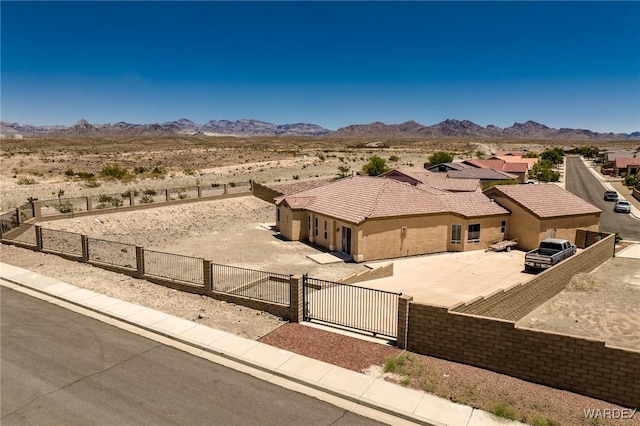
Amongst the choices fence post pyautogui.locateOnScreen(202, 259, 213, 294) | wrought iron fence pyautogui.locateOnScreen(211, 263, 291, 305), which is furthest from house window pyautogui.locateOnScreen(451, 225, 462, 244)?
fence post pyautogui.locateOnScreen(202, 259, 213, 294)

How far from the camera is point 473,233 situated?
32812 millimetres

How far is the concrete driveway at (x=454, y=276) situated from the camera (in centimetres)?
2303

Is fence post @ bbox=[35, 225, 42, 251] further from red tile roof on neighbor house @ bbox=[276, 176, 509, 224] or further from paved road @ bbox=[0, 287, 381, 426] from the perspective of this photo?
red tile roof on neighbor house @ bbox=[276, 176, 509, 224]

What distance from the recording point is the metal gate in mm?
16391

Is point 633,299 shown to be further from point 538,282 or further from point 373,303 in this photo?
point 373,303

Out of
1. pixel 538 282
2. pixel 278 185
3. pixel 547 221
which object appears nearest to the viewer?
pixel 538 282

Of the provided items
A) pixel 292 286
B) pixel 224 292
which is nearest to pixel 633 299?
pixel 292 286

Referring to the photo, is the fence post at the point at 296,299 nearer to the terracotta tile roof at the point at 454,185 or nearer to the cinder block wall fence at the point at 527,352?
the cinder block wall fence at the point at 527,352

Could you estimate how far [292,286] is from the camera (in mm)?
16562

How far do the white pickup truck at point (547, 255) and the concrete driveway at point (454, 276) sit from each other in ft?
2.52

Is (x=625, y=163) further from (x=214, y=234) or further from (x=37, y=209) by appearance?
(x=37, y=209)

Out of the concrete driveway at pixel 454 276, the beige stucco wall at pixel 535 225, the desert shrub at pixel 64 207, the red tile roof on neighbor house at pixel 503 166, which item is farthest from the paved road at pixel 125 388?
the red tile roof on neighbor house at pixel 503 166

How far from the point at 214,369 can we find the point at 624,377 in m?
10.9

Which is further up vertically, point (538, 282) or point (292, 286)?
point (292, 286)
